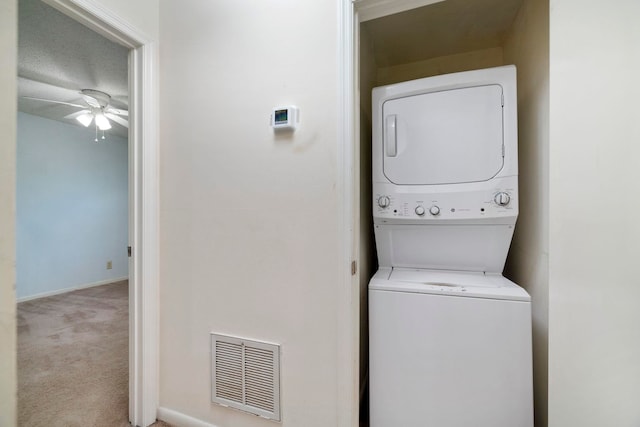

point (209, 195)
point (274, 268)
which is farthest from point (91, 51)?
point (274, 268)

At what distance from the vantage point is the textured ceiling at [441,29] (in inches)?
60.9

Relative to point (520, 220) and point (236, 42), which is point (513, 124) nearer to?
point (520, 220)

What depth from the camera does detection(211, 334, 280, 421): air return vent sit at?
121 cm

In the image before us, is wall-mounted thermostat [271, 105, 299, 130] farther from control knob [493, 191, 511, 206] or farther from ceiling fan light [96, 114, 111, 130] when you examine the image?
ceiling fan light [96, 114, 111, 130]

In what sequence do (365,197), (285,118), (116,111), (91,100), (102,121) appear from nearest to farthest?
(285,118)
(365,197)
(91,100)
(102,121)
(116,111)

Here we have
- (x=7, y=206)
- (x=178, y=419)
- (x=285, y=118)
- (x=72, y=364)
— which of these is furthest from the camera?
(x=72, y=364)

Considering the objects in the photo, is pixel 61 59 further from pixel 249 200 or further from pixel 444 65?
pixel 444 65

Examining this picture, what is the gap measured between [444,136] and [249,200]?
1.02 metres

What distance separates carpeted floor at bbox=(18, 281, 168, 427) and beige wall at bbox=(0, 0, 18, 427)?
917 millimetres

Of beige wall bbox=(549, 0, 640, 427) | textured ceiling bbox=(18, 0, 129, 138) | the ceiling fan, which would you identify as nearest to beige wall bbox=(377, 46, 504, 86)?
beige wall bbox=(549, 0, 640, 427)

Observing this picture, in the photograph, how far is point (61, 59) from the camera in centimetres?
226

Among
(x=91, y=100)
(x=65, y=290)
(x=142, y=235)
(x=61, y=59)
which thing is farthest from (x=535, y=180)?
(x=65, y=290)

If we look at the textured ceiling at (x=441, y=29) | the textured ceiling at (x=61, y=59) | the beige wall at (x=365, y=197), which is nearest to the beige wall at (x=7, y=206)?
the textured ceiling at (x=61, y=59)

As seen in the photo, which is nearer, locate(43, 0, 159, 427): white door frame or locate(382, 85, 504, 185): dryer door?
locate(382, 85, 504, 185): dryer door
